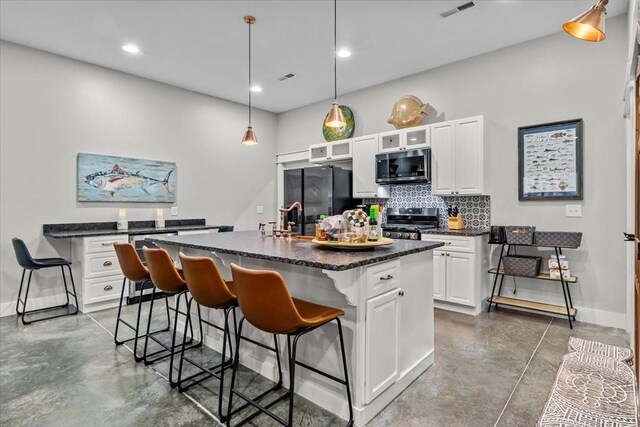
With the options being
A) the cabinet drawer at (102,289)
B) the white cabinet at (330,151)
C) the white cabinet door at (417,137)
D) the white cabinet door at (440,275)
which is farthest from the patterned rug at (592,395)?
the cabinet drawer at (102,289)

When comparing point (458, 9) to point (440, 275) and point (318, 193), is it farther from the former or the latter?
point (318, 193)

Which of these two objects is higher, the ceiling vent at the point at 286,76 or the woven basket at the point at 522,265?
the ceiling vent at the point at 286,76

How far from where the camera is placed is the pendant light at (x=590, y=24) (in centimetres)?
175

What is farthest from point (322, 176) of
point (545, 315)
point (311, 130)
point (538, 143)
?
point (545, 315)

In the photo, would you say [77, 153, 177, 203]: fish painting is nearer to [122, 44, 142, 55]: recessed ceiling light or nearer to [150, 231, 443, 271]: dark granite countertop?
[122, 44, 142, 55]: recessed ceiling light

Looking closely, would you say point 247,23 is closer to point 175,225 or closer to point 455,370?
point 175,225

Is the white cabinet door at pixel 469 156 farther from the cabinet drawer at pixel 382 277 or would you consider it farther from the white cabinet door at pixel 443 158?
the cabinet drawer at pixel 382 277

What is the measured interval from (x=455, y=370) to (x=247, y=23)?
140 inches

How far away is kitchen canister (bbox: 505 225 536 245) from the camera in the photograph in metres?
3.55

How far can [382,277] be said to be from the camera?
1.98m

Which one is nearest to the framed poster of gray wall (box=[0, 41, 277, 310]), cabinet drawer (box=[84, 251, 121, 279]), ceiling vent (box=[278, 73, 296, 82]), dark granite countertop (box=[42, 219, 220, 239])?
ceiling vent (box=[278, 73, 296, 82])

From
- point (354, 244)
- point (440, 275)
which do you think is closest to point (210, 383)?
point (354, 244)

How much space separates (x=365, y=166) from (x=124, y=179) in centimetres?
324

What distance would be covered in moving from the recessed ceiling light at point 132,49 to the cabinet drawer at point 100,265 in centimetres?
232
